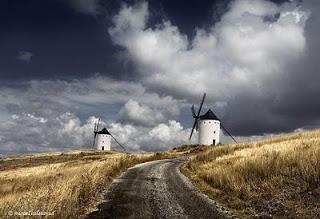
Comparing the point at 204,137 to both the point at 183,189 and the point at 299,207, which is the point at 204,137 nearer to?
the point at 183,189

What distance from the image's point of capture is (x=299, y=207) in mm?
18125

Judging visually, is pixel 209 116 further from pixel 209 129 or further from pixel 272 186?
pixel 272 186

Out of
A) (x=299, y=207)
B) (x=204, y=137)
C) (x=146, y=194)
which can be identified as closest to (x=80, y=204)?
(x=146, y=194)

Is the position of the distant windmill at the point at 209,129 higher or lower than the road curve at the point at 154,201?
higher

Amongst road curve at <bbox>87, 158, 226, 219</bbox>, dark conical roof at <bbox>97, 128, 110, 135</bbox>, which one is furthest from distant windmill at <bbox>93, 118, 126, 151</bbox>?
road curve at <bbox>87, 158, 226, 219</bbox>

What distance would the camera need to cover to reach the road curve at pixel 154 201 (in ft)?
60.6

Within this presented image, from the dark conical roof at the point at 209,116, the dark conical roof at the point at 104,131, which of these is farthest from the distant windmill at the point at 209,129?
the dark conical roof at the point at 104,131

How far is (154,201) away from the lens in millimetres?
21969

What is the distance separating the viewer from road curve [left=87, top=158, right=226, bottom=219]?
1848 centimetres

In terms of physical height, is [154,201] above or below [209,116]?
below

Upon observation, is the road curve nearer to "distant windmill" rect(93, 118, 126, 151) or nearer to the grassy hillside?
the grassy hillside

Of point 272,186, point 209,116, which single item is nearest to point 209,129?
point 209,116

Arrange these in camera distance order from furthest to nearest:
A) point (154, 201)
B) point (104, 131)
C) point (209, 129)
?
point (104, 131), point (209, 129), point (154, 201)

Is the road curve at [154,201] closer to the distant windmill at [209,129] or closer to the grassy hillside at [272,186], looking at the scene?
the grassy hillside at [272,186]
